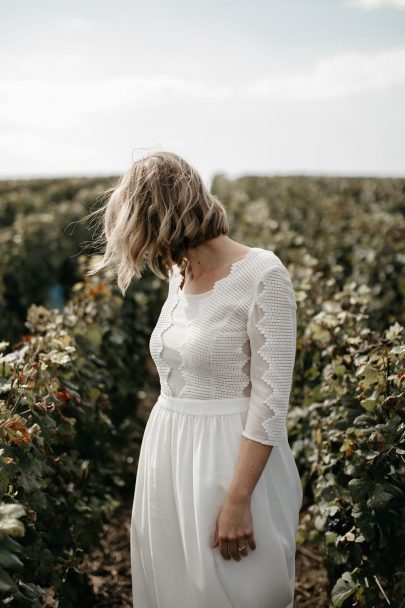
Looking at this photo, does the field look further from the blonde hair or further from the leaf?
the blonde hair

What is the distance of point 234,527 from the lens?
2.06 m

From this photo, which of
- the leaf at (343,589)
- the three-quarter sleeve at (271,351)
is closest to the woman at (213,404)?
the three-quarter sleeve at (271,351)

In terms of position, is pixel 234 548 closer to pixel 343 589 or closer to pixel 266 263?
pixel 343 589

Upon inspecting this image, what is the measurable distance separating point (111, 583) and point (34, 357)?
151 cm

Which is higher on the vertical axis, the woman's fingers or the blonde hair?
the blonde hair

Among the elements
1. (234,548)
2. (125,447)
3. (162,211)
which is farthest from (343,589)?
(125,447)

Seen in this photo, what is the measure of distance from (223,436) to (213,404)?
0.12 meters

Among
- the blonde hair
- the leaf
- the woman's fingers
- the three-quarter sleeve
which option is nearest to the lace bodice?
the three-quarter sleeve

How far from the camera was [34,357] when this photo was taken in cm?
288

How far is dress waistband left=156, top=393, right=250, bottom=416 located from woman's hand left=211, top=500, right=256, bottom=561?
0.99 ft

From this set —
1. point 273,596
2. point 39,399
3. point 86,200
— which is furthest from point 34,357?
point 86,200

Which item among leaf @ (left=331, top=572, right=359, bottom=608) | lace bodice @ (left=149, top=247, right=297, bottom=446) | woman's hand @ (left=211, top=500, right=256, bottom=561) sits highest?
lace bodice @ (left=149, top=247, right=297, bottom=446)

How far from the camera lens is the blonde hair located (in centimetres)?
215

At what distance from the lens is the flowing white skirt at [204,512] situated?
2.12 meters
